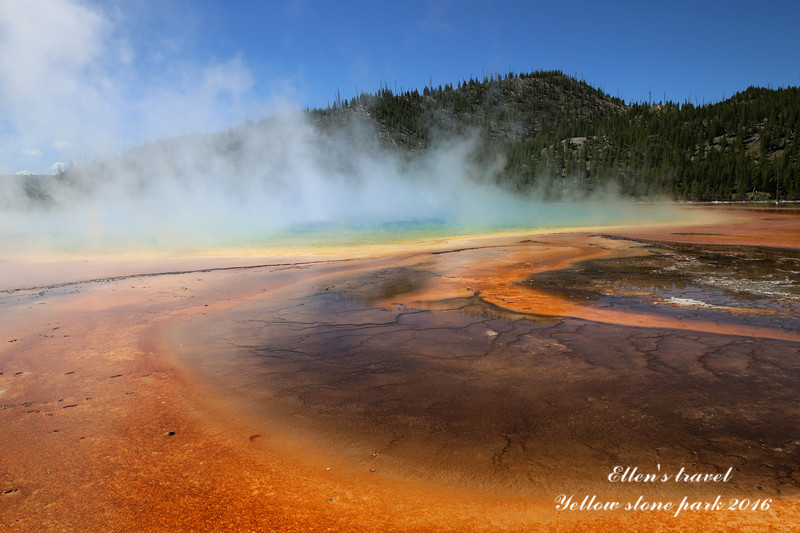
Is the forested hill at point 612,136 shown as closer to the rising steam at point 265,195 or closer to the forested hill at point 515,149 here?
the forested hill at point 515,149

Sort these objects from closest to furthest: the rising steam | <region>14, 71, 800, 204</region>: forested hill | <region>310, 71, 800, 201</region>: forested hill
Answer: the rising steam, <region>14, 71, 800, 204</region>: forested hill, <region>310, 71, 800, 201</region>: forested hill

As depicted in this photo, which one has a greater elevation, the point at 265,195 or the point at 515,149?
the point at 515,149

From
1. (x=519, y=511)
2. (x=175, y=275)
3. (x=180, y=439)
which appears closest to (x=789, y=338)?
(x=519, y=511)

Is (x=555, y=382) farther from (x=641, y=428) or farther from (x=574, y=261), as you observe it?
(x=574, y=261)

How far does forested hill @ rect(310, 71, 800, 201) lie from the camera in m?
59.0

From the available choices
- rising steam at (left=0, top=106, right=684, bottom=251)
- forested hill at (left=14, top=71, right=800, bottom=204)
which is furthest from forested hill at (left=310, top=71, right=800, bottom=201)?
rising steam at (left=0, top=106, right=684, bottom=251)

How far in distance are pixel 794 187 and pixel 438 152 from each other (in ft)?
243

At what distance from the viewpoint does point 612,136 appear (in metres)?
86.4

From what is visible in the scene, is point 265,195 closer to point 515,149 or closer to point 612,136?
point 515,149

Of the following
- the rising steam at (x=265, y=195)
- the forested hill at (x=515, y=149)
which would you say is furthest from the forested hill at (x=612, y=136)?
the rising steam at (x=265, y=195)

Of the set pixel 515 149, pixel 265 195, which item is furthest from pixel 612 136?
pixel 265 195

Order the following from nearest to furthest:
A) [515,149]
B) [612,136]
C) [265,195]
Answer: [265,195], [612,136], [515,149]

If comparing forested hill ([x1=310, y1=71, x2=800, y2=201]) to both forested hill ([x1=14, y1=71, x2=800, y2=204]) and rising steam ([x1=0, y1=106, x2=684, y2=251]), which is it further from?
rising steam ([x1=0, y1=106, x2=684, y2=251])

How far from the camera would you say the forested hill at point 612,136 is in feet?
194
